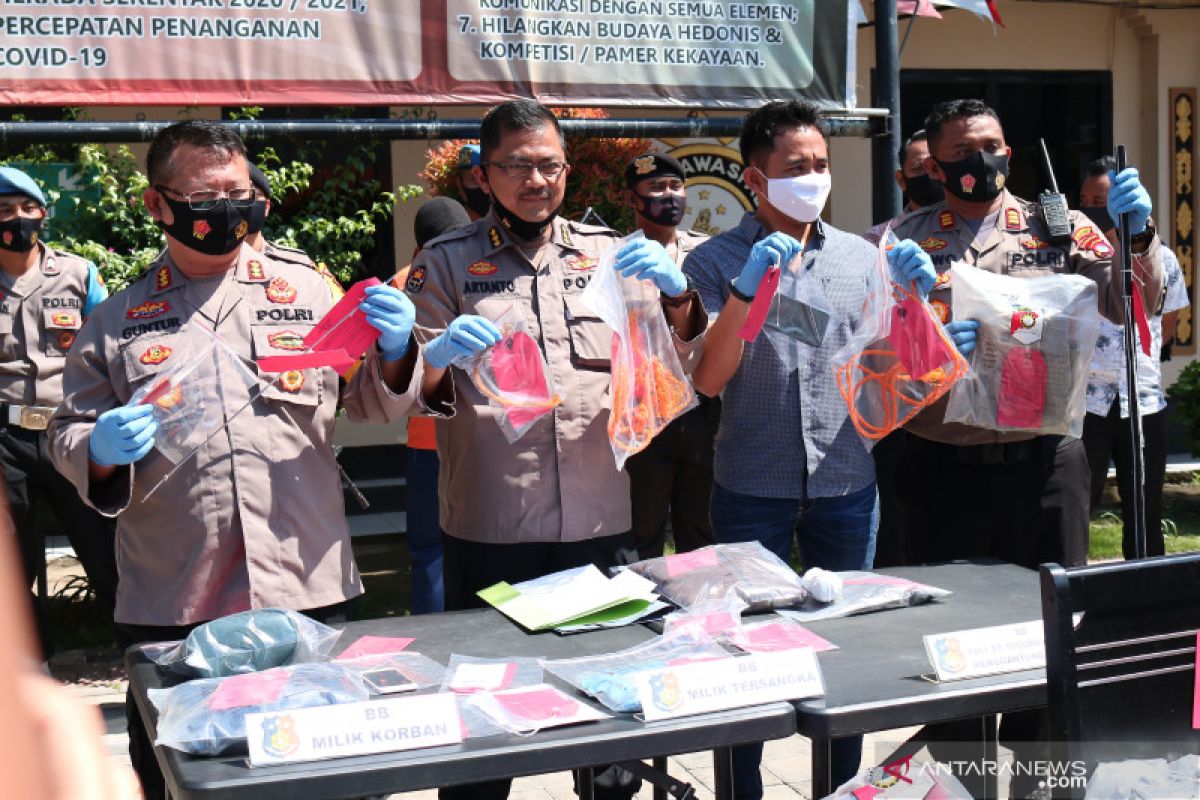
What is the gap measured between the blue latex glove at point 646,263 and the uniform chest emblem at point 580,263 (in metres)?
0.29

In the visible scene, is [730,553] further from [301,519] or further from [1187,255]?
[1187,255]

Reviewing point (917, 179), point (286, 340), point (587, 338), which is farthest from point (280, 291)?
point (917, 179)

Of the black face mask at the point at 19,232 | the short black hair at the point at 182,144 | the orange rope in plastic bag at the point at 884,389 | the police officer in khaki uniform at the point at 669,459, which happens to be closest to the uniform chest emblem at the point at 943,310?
the orange rope in plastic bag at the point at 884,389

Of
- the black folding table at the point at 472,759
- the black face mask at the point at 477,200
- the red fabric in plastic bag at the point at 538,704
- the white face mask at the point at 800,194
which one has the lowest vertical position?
the black folding table at the point at 472,759

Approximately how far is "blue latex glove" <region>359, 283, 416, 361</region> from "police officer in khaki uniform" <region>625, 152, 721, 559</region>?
2002mm

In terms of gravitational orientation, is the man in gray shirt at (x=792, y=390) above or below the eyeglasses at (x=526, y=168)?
below

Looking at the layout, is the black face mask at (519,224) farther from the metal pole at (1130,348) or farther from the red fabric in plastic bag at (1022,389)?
the metal pole at (1130,348)

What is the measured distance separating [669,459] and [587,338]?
1.67m

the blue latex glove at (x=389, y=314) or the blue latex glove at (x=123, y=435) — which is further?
the blue latex glove at (x=389, y=314)

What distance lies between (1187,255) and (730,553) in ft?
28.8

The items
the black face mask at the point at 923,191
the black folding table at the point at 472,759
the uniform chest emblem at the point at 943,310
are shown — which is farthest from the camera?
the black face mask at the point at 923,191

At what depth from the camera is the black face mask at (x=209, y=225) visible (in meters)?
2.79

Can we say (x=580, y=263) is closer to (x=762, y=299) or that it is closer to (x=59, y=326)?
(x=762, y=299)

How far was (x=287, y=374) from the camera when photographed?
280cm
